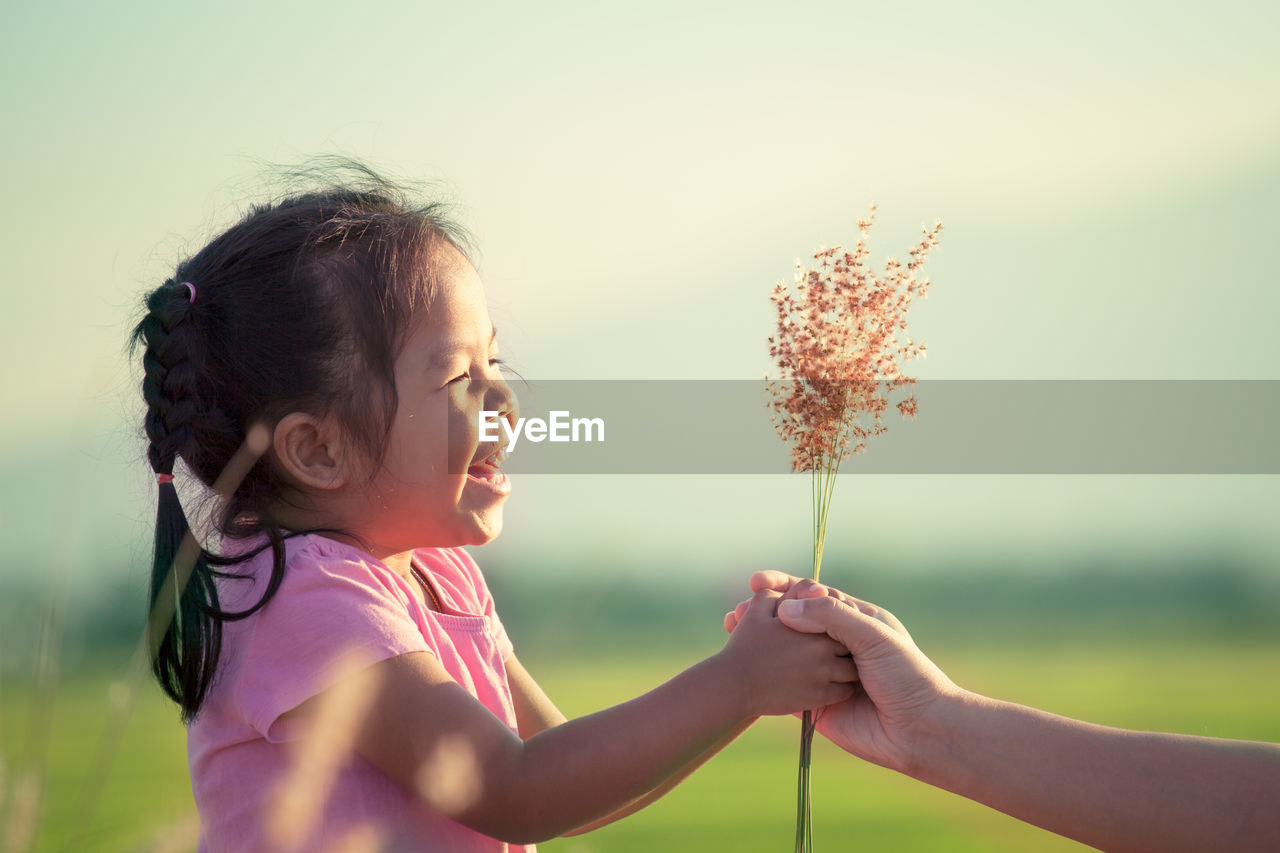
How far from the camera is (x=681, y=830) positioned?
40.1 ft

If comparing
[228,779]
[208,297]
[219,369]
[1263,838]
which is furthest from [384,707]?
[1263,838]

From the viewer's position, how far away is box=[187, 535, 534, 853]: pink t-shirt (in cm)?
202

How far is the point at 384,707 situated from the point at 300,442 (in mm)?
667

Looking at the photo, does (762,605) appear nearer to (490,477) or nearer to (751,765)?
(490,477)

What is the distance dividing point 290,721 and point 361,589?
0.92ft

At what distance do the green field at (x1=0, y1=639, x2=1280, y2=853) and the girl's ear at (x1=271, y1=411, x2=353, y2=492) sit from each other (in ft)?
1.76

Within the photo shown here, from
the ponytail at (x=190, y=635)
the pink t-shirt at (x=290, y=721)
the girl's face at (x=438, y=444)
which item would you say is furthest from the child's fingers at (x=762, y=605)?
the ponytail at (x=190, y=635)

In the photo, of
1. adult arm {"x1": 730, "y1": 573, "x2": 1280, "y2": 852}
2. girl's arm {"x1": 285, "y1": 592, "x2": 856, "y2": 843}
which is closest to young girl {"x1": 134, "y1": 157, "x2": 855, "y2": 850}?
girl's arm {"x1": 285, "y1": 592, "x2": 856, "y2": 843}

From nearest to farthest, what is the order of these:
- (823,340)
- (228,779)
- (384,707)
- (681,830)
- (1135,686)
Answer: (384,707)
(228,779)
(823,340)
(681,830)
(1135,686)

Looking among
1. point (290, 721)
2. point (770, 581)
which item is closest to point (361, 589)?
point (290, 721)

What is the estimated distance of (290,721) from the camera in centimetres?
202

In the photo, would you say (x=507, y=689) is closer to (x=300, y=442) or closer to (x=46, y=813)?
(x=300, y=442)

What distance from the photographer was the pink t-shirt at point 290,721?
2018 millimetres

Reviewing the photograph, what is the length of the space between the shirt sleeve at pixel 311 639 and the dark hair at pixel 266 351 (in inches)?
9.2
